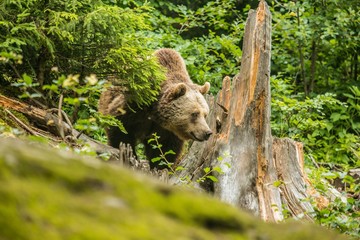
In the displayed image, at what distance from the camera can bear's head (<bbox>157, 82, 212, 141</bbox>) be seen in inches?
347

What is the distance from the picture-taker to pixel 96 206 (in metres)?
2.17

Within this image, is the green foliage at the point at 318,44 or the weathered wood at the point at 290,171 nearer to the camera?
the weathered wood at the point at 290,171

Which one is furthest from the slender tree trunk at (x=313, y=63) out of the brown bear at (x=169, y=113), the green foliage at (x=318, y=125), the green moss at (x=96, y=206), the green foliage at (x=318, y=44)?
the green moss at (x=96, y=206)

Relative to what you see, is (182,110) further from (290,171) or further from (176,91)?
(290,171)

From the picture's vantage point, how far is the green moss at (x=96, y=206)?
2.05 metres

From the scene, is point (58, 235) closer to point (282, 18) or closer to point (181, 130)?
point (181, 130)

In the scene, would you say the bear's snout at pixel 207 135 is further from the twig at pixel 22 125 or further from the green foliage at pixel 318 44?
the green foliage at pixel 318 44

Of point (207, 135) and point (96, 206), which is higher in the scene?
point (96, 206)

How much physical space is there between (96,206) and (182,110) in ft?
22.7

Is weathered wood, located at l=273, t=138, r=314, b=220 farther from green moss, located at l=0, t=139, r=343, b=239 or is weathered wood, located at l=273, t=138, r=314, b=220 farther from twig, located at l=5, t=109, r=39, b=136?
green moss, located at l=0, t=139, r=343, b=239

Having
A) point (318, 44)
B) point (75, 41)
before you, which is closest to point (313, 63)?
point (318, 44)

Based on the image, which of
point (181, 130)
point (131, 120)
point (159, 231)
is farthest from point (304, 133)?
point (159, 231)

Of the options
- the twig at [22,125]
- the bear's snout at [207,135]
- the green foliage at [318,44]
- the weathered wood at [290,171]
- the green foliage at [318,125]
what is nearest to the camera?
the twig at [22,125]

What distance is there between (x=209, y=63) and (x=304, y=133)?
204 cm
